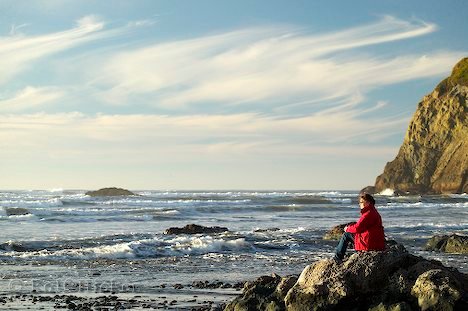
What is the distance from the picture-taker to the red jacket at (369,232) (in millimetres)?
10891

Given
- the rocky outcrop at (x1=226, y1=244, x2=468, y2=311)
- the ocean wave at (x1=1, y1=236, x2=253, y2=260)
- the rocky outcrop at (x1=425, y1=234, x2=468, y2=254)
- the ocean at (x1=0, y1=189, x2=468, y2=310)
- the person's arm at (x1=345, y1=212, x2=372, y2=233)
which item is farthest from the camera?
the rocky outcrop at (x1=425, y1=234, x2=468, y2=254)

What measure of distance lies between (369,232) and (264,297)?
2279 millimetres

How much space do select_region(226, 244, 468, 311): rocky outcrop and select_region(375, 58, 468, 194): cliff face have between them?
84253 mm

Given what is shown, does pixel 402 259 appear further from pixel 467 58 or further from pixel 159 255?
pixel 467 58

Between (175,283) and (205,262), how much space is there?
4.78 metres

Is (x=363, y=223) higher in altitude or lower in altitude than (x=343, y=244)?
higher

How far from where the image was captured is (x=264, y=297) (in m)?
10.9

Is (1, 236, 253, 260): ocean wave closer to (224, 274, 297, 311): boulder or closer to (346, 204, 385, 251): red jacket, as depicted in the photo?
(224, 274, 297, 311): boulder

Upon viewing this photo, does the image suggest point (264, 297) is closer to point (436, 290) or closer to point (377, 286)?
point (377, 286)

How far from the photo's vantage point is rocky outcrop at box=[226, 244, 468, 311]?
9.51 m

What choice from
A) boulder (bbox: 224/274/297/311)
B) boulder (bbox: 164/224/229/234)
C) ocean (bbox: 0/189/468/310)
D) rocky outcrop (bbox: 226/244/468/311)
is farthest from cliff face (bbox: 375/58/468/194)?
boulder (bbox: 224/274/297/311)

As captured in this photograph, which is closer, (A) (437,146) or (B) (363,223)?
(B) (363,223)

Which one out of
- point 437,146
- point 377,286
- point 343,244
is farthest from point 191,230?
point 437,146

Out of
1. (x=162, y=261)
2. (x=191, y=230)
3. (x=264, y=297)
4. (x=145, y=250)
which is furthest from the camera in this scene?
(x=191, y=230)
